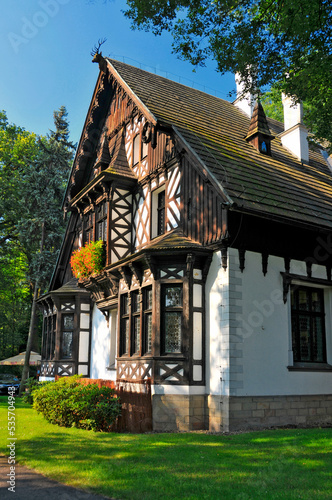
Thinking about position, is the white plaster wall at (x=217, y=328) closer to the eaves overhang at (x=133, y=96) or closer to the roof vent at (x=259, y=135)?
the eaves overhang at (x=133, y=96)

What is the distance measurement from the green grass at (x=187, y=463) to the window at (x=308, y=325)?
3.61m

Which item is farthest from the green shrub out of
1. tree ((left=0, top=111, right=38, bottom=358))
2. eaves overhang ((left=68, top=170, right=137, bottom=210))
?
tree ((left=0, top=111, right=38, bottom=358))

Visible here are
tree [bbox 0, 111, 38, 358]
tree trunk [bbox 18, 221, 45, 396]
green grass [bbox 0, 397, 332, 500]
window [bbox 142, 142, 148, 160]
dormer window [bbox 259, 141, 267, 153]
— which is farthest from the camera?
tree [bbox 0, 111, 38, 358]

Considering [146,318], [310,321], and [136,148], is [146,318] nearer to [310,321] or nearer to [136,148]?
[310,321]

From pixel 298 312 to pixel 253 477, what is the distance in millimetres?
Result: 7809

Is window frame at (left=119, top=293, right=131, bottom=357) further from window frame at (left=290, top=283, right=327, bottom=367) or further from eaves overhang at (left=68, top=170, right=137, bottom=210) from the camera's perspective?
window frame at (left=290, top=283, right=327, bottom=367)

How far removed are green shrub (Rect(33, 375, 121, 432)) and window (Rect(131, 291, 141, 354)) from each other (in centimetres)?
207

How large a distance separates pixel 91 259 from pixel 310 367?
8669mm

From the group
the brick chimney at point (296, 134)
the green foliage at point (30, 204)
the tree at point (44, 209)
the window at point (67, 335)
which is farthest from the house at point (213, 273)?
the green foliage at point (30, 204)

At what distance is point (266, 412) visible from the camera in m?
12.1

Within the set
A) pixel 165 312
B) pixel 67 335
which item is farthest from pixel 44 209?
pixel 165 312

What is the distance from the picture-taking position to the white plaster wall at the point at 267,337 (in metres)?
12.1

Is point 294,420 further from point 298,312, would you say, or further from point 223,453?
point 223,453

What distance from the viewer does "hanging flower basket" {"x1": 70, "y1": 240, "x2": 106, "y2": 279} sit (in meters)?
17.4
